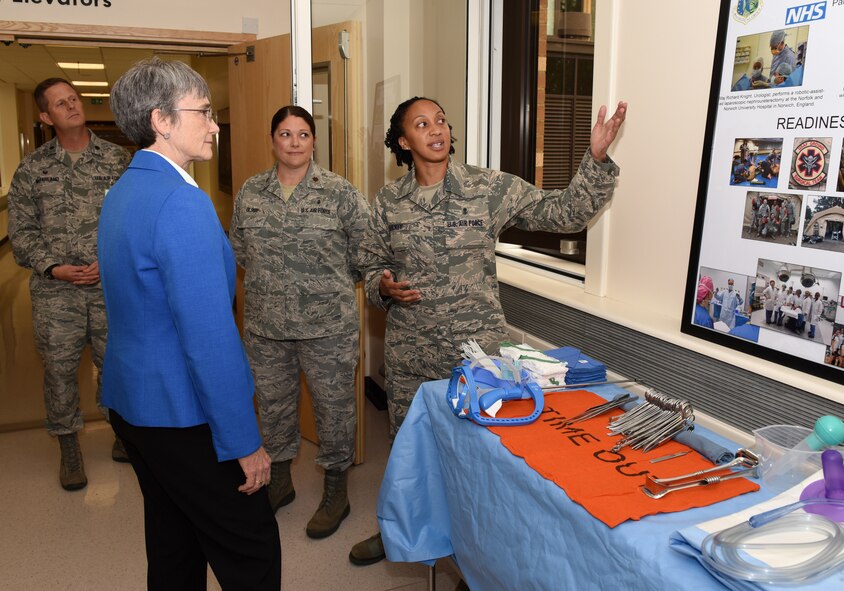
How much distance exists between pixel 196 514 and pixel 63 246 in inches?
78.8

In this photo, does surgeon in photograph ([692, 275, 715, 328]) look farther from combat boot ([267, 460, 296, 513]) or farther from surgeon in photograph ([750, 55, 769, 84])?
combat boot ([267, 460, 296, 513])

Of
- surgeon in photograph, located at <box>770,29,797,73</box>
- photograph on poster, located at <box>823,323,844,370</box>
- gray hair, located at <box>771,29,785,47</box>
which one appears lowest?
photograph on poster, located at <box>823,323,844,370</box>

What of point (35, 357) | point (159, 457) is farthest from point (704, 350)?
point (35, 357)

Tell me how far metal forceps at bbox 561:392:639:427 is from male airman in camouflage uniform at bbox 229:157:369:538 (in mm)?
1212

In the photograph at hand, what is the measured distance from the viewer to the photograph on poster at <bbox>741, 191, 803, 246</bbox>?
1.44 m

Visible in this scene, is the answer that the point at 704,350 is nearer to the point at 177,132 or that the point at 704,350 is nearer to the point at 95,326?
the point at 177,132

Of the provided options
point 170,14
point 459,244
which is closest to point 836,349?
point 459,244

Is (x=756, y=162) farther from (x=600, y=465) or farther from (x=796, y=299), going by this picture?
(x=600, y=465)

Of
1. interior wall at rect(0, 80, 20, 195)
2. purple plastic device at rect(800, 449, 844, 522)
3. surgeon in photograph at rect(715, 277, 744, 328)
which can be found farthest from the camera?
interior wall at rect(0, 80, 20, 195)

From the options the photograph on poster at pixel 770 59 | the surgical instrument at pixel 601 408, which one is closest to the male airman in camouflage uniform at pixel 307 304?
the surgical instrument at pixel 601 408

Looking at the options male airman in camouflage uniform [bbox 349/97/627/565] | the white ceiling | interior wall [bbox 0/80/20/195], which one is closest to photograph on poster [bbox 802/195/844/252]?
male airman in camouflage uniform [bbox 349/97/627/565]

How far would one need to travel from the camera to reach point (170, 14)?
3.46 m

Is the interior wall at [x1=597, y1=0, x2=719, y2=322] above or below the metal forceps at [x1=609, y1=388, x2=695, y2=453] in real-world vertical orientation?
above

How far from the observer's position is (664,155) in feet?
6.12
